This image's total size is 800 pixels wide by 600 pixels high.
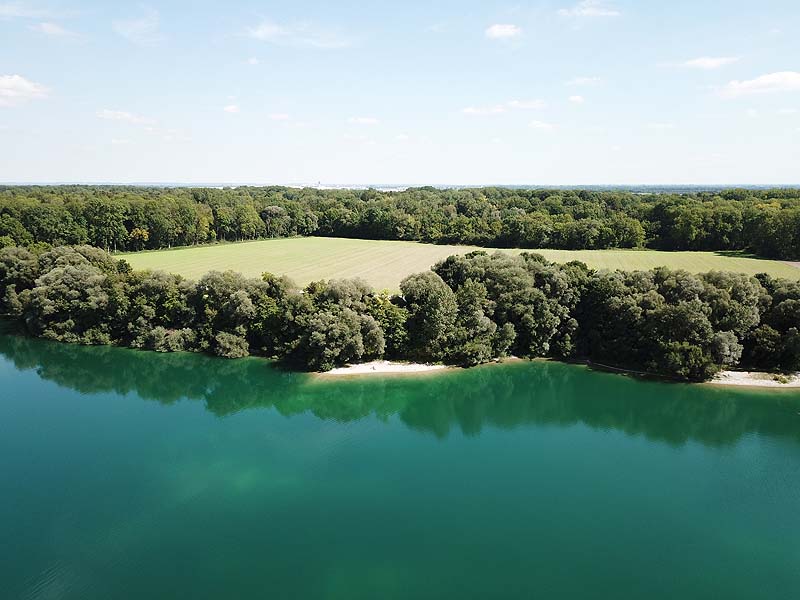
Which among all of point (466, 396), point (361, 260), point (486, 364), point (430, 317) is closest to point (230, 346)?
point (430, 317)

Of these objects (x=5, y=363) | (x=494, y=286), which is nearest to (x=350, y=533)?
(x=494, y=286)

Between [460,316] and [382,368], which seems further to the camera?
[460,316]

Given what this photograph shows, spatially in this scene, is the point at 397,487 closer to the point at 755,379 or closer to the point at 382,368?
the point at 382,368

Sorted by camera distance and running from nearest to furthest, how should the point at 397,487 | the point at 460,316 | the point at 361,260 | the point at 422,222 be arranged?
the point at 397,487 < the point at 460,316 < the point at 361,260 < the point at 422,222

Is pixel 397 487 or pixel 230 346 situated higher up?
pixel 230 346

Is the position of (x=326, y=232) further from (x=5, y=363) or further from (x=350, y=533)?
(x=350, y=533)

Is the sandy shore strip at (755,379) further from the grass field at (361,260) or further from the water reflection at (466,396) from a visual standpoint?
the grass field at (361,260)

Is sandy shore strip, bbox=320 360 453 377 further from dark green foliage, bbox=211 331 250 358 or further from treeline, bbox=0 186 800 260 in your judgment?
treeline, bbox=0 186 800 260

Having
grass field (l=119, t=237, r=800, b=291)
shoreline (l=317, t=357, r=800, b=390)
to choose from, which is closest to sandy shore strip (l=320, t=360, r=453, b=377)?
shoreline (l=317, t=357, r=800, b=390)
